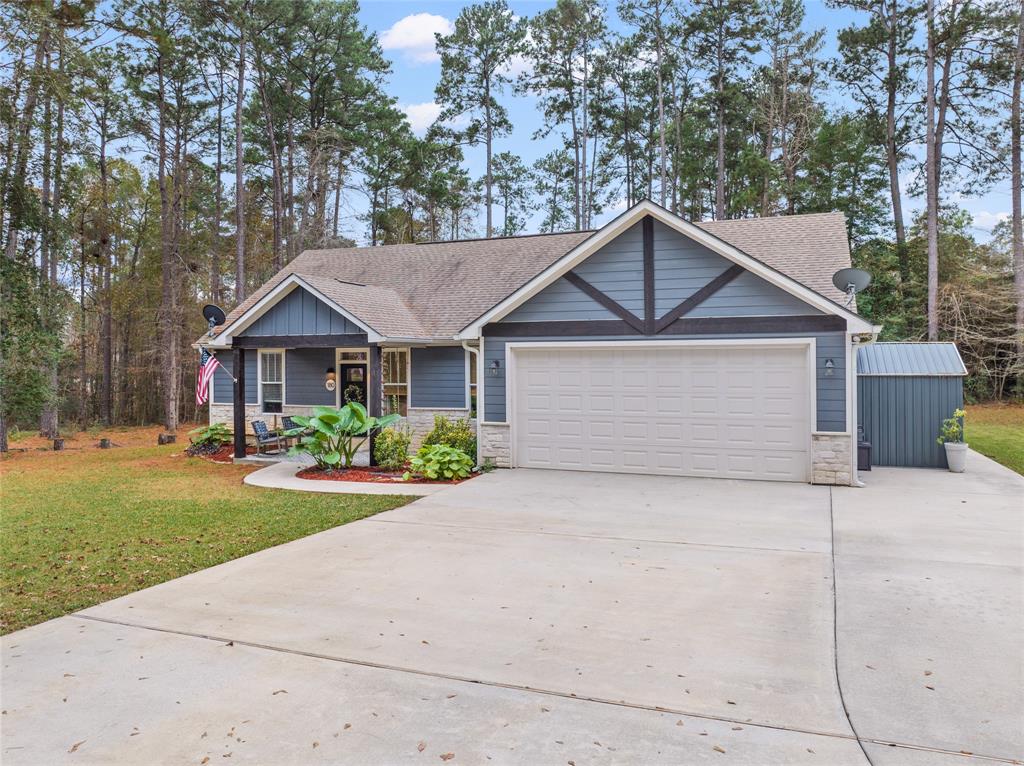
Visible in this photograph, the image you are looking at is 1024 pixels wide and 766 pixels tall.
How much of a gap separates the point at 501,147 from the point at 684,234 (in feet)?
66.2

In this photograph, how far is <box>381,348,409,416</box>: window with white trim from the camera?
1429cm

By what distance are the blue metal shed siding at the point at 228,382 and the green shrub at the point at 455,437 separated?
5757 millimetres

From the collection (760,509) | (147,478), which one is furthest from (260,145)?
(760,509)

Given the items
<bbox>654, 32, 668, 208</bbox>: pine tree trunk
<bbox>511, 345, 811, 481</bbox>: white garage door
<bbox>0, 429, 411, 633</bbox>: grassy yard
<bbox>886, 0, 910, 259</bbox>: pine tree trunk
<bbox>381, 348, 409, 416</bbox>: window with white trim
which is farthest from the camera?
<bbox>654, 32, 668, 208</bbox>: pine tree trunk

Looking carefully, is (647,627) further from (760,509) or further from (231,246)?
(231,246)

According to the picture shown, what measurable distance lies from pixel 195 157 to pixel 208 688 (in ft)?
78.2

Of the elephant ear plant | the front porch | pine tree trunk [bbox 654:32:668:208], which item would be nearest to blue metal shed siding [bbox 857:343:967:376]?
the elephant ear plant

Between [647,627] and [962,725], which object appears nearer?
[962,725]

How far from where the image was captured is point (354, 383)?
1509 cm

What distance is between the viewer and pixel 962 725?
320cm

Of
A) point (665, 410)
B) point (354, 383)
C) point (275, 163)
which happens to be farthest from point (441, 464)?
point (275, 163)

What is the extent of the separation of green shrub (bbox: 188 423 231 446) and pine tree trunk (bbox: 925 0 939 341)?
20081 mm

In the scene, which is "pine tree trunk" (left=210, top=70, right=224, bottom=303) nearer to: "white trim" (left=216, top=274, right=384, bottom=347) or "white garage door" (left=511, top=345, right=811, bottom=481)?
"white trim" (left=216, top=274, right=384, bottom=347)

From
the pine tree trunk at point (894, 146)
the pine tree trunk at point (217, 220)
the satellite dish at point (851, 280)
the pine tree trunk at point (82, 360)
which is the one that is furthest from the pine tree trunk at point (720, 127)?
the pine tree trunk at point (82, 360)
